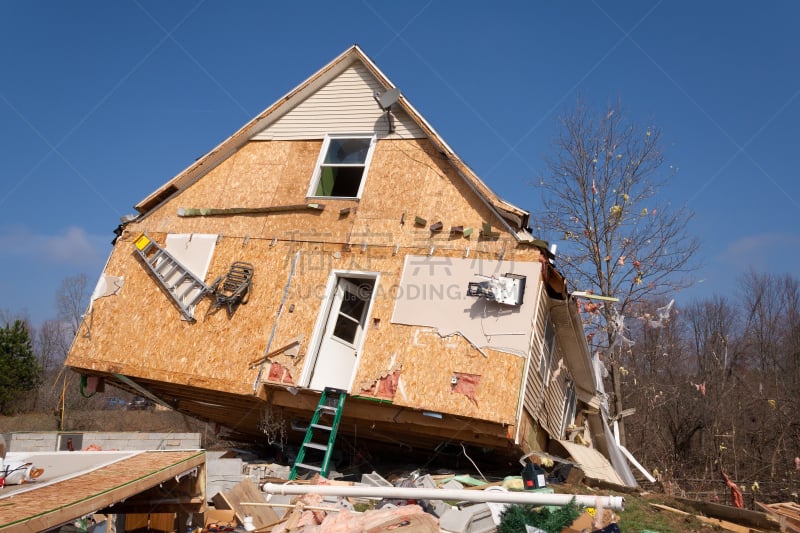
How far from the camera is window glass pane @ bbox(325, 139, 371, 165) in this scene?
1209 centimetres

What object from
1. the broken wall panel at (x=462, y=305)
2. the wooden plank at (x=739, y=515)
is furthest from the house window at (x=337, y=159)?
the wooden plank at (x=739, y=515)

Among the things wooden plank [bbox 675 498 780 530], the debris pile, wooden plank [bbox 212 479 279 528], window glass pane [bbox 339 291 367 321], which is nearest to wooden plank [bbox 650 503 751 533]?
wooden plank [bbox 675 498 780 530]

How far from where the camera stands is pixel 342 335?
11.6m

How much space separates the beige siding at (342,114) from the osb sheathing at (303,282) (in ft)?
1.04

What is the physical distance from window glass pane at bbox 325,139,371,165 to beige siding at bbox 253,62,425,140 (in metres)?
0.24

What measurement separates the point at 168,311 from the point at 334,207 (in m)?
4.00

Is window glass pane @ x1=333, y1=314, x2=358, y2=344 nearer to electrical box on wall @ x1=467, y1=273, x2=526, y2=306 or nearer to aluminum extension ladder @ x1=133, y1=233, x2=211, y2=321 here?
aluminum extension ladder @ x1=133, y1=233, x2=211, y2=321

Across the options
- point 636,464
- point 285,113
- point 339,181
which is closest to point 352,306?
point 339,181

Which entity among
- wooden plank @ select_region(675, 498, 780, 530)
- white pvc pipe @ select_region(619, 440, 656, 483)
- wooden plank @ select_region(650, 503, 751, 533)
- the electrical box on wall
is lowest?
wooden plank @ select_region(650, 503, 751, 533)

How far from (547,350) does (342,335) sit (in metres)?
4.13

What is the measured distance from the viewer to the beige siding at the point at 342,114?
11.9 meters

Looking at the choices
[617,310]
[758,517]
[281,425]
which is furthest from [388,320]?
[617,310]

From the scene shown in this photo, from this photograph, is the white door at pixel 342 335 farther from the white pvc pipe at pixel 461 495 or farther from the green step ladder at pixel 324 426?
the white pvc pipe at pixel 461 495

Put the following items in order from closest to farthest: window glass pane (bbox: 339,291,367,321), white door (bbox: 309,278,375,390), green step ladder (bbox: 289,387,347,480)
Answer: green step ladder (bbox: 289,387,347,480) → white door (bbox: 309,278,375,390) → window glass pane (bbox: 339,291,367,321)
